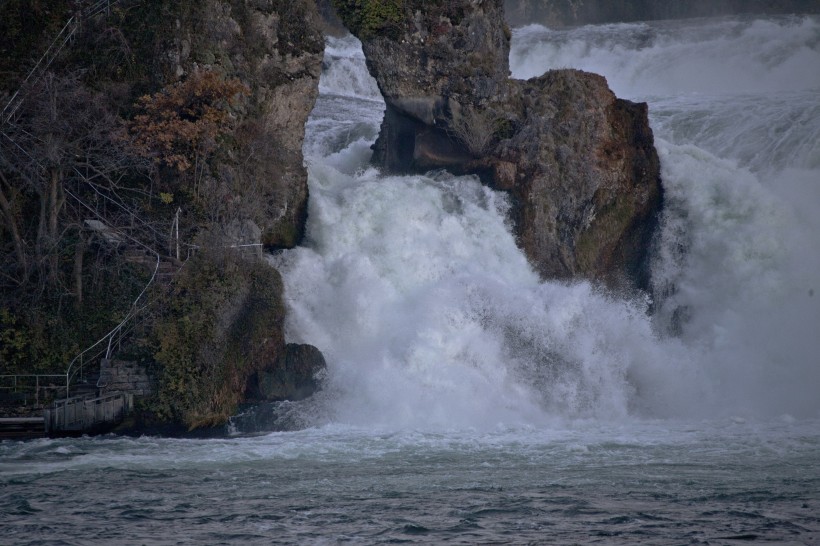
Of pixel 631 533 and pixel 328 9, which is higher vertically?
pixel 328 9

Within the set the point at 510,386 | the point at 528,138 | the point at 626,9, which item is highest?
the point at 626,9

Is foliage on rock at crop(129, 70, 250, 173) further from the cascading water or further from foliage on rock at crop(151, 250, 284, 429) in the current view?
the cascading water

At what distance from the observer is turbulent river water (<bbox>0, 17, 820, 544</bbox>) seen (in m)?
16.0

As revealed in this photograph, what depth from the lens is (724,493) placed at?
17172mm

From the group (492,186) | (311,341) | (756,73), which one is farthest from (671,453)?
(756,73)

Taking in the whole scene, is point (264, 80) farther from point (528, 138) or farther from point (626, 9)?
point (626, 9)

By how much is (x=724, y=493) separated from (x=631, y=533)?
2971 millimetres

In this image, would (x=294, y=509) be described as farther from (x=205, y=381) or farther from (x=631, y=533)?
(x=205, y=381)

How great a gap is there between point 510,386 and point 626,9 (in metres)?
37.5

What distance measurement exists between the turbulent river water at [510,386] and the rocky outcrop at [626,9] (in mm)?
14964

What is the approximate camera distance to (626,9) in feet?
193

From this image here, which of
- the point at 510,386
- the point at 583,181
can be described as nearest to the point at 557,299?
the point at 510,386

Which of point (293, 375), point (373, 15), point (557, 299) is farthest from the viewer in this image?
point (373, 15)

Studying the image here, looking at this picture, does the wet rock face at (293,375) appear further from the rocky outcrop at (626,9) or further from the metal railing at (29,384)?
the rocky outcrop at (626,9)
